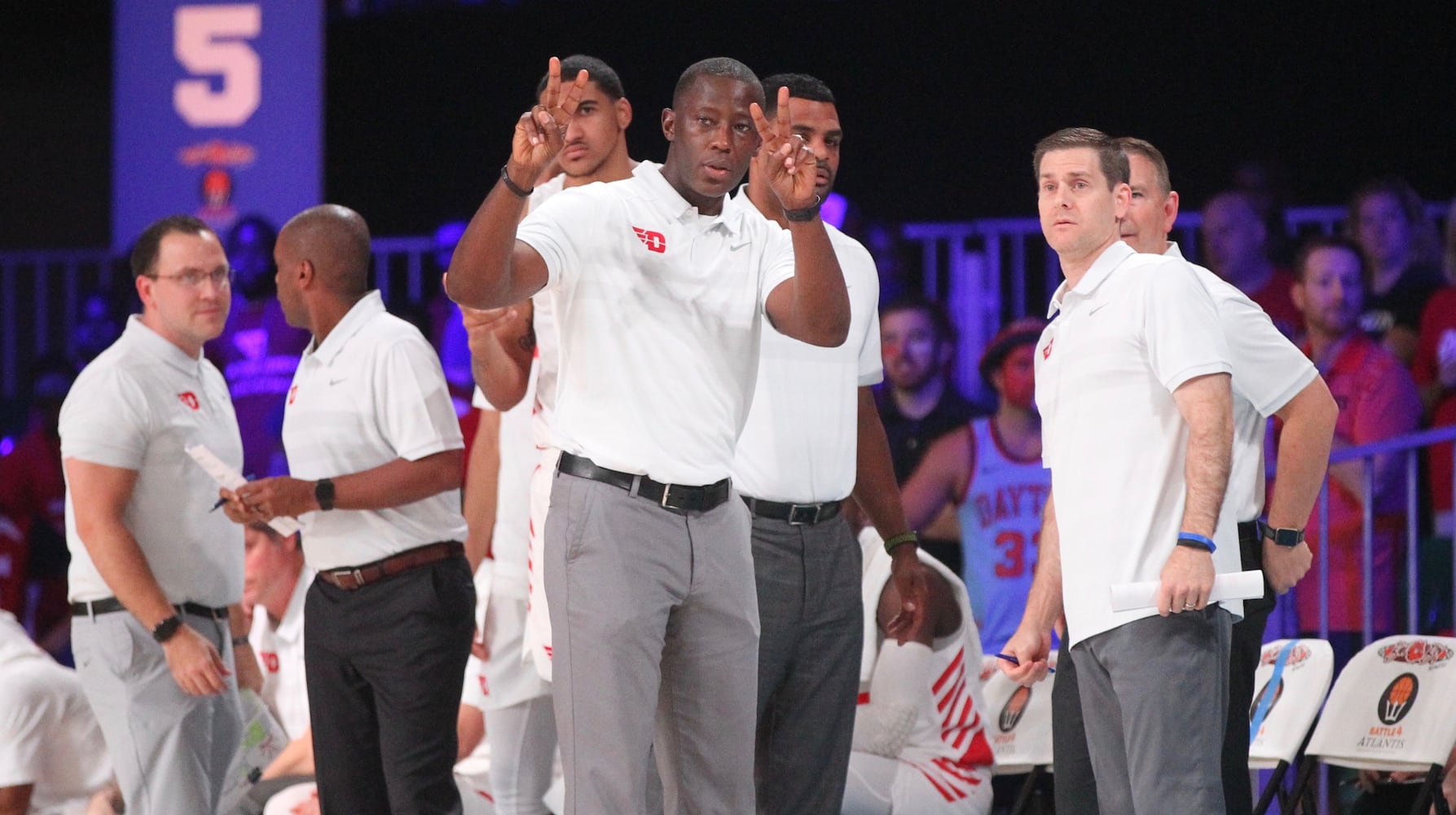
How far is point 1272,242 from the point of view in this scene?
691 cm

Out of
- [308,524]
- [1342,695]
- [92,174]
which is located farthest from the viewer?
[92,174]

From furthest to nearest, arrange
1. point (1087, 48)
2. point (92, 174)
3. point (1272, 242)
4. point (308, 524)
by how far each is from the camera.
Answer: point (92, 174)
point (1087, 48)
point (1272, 242)
point (308, 524)

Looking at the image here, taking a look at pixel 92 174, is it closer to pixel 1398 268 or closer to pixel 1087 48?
pixel 1087 48

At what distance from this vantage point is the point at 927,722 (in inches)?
198

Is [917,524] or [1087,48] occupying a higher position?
[1087,48]

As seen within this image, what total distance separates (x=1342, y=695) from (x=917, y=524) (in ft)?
6.68

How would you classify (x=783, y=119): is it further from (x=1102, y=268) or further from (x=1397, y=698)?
(x=1397, y=698)

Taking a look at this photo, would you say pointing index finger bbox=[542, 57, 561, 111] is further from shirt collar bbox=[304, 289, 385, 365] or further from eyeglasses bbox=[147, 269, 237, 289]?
eyeglasses bbox=[147, 269, 237, 289]

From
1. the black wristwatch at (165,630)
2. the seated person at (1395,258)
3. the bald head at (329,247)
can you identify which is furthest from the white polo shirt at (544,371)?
the seated person at (1395,258)

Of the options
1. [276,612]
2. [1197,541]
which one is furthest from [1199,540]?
[276,612]

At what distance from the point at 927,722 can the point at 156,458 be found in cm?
242

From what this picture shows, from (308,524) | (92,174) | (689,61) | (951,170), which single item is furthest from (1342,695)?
(92,174)

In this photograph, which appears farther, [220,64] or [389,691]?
[220,64]

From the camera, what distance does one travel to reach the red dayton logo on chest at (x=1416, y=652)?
178 inches
